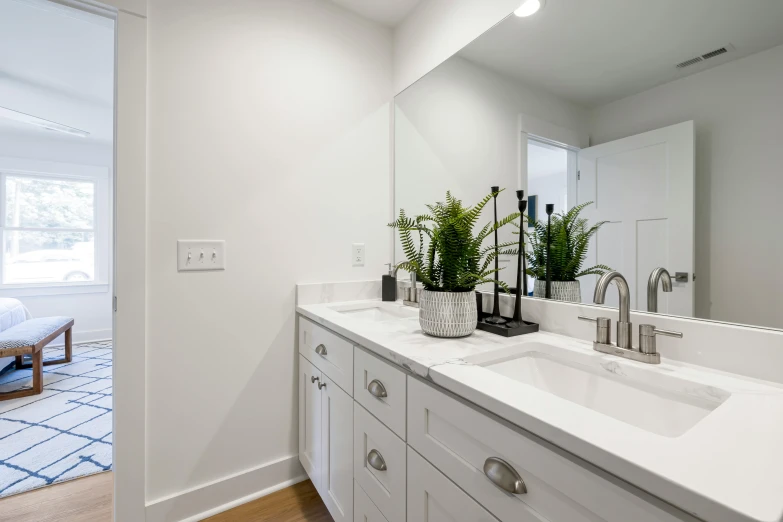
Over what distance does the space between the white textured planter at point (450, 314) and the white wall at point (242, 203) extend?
2.67 ft

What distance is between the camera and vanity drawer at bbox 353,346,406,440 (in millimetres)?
900

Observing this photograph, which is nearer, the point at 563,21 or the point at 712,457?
the point at 712,457

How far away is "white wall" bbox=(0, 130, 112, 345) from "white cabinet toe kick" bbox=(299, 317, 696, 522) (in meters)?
4.20

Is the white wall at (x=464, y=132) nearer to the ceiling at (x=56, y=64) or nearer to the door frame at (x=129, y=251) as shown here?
the door frame at (x=129, y=251)

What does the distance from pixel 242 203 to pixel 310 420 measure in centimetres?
99

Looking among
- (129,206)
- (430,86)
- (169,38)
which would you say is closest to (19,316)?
(129,206)

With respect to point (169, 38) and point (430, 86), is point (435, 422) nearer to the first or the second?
point (430, 86)

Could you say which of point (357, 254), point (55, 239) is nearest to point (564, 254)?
point (357, 254)

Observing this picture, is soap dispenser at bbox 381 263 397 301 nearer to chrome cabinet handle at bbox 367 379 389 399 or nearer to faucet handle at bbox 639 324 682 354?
chrome cabinet handle at bbox 367 379 389 399

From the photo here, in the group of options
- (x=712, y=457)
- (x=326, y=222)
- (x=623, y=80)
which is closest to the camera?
(x=712, y=457)

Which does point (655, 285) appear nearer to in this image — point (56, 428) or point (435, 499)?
point (435, 499)

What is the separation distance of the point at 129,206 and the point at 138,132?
28 centimetres

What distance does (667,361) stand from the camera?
33.7 inches

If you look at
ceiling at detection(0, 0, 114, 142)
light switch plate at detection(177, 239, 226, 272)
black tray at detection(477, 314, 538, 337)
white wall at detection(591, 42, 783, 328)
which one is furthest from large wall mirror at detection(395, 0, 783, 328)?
ceiling at detection(0, 0, 114, 142)
